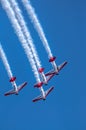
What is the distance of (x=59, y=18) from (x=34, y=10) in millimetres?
321

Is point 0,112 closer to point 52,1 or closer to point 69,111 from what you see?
point 69,111

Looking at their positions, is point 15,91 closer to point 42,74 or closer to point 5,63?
point 5,63

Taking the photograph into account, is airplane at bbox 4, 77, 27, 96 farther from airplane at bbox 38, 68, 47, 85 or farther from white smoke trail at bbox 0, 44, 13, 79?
airplane at bbox 38, 68, 47, 85

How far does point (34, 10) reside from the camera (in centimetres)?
344

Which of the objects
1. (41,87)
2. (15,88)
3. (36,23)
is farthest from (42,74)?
(36,23)

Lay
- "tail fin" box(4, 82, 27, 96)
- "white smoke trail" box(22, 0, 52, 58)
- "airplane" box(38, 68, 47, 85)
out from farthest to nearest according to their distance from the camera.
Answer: "tail fin" box(4, 82, 27, 96) → "white smoke trail" box(22, 0, 52, 58) → "airplane" box(38, 68, 47, 85)

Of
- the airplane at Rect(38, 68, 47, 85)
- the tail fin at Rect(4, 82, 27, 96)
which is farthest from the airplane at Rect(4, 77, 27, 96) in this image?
the airplane at Rect(38, 68, 47, 85)

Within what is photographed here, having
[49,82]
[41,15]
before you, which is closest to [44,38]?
[41,15]

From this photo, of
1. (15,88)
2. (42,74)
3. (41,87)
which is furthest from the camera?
(15,88)

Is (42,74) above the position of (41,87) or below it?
above

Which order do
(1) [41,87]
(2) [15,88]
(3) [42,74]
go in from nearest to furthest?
(3) [42,74] → (1) [41,87] → (2) [15,88]

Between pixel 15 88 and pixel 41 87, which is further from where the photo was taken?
pixel 15 88

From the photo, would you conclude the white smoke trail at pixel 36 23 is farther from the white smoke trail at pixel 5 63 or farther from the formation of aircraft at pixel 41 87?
the white smoke trail at pixel 5 63

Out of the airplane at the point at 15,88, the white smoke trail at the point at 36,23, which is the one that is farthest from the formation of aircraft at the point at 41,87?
the white smoke trail at the point at 36,23
